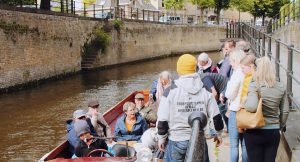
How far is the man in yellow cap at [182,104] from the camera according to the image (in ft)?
12.5

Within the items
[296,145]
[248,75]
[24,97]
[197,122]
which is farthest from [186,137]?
[24,97]

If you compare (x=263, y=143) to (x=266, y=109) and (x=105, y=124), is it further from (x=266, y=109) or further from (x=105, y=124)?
(x=105, y=124)

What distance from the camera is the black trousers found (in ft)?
13.0

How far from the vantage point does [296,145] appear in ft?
14.5

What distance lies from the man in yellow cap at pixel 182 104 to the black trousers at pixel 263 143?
1.41 feet

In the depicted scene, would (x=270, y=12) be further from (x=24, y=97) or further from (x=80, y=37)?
(x=24, y=97)

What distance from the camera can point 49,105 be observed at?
49.5 ft

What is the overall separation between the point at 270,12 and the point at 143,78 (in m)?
40.5

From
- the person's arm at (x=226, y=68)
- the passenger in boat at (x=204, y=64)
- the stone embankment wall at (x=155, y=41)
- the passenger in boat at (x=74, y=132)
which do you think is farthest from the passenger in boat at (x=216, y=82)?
the stone embankment wall at (x=155, y=41)

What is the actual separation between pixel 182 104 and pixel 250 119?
23.8 inches

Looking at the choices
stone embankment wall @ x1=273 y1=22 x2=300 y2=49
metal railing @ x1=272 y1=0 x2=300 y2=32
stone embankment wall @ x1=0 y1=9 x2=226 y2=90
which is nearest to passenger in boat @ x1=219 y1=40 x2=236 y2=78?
stone embankment wall @ x1=273 y1=22 x2=300 y2=49

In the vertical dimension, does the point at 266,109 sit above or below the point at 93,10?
below

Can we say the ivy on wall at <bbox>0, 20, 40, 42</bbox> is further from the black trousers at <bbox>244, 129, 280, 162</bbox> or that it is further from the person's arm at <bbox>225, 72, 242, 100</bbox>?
the black trousers at <bbox>244, 129, 280, 162</bbox>

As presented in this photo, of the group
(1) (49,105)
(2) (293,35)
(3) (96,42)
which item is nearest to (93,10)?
(3) (96,42)
